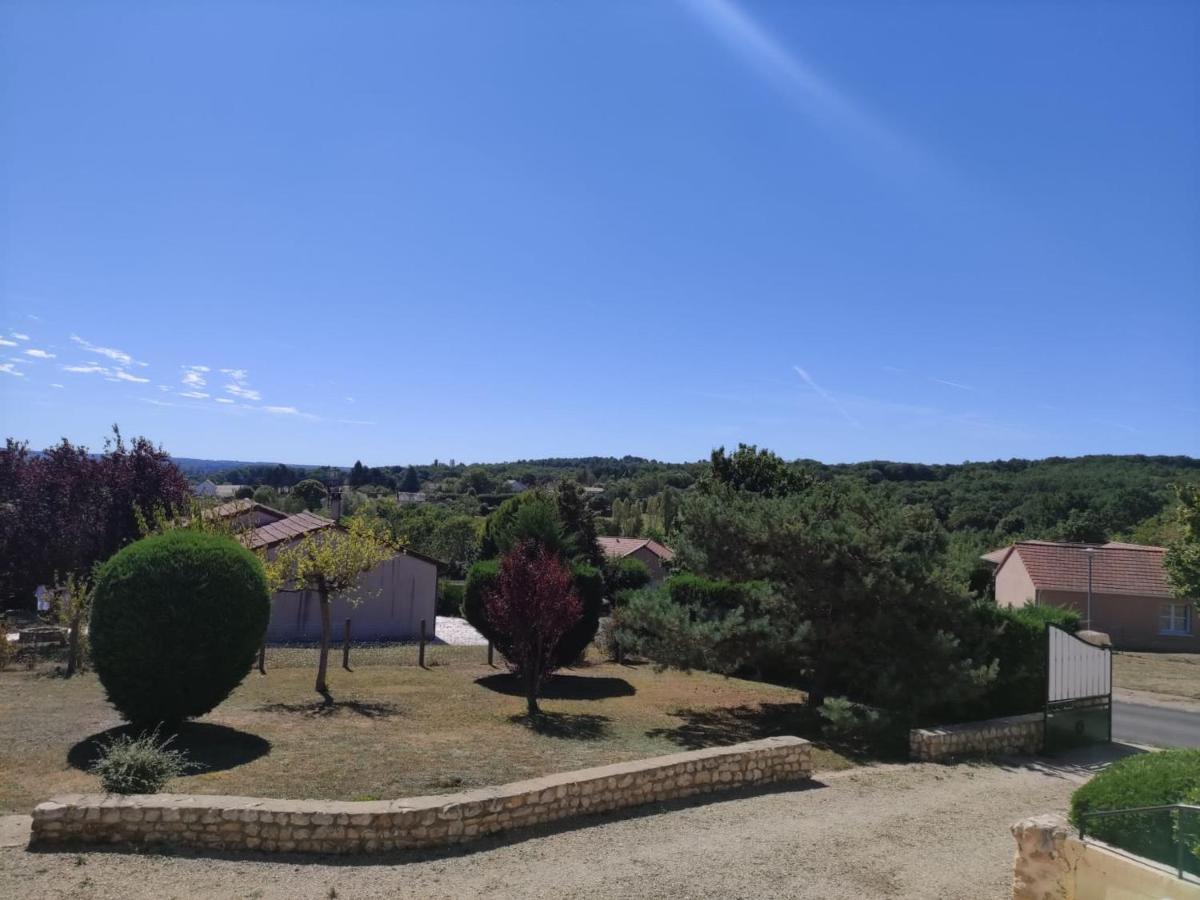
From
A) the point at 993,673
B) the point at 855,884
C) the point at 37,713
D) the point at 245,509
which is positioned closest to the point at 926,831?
the point at 855,884

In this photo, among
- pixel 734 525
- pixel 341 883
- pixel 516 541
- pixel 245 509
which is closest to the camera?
pixel 341 883

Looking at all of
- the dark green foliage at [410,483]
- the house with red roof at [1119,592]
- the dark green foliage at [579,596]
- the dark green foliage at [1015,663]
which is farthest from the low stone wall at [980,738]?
the dark green foliage at [410,483]

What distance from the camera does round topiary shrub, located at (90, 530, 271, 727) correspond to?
1081 centimetres

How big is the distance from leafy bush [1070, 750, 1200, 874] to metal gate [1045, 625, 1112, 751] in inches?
264

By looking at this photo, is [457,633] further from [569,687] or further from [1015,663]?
[1015,663]

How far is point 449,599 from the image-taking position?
1395 inches

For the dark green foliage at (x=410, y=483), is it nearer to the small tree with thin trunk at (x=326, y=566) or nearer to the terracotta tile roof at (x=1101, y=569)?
the terracotta tile roof at (x=1101, y=569)

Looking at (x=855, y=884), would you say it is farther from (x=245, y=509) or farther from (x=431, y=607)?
(x=431, y=607)

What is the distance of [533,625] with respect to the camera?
14242mm

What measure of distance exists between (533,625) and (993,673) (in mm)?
7676

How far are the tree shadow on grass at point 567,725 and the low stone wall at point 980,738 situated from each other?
16.3ft

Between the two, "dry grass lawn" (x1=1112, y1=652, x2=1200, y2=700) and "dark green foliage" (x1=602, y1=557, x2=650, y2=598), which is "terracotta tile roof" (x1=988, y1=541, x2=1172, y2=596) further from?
"dark green foliage" (x1=602, y1=557, x2=650, y2=598)

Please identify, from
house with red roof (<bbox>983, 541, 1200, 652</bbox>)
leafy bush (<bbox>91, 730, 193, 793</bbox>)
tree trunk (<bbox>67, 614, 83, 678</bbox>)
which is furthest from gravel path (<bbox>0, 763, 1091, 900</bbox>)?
house with red roof (<bbox>983, 541, 1200, 652</bbox>)

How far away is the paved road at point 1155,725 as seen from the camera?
584 inches
